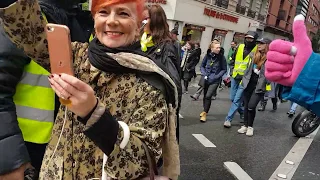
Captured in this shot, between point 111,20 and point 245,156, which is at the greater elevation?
point 111,20

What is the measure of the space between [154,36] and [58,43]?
8.39 feet

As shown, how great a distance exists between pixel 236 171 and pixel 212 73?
2.60m

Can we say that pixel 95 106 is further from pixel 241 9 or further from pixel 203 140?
pixel 241 9

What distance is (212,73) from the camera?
20.1 feet

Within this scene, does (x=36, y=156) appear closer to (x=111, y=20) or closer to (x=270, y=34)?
(x=111, y=20)

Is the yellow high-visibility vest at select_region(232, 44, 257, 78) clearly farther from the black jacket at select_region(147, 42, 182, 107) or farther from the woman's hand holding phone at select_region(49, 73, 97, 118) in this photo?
the woman's hand holding phone at select_region(49, 73, 97, 118)

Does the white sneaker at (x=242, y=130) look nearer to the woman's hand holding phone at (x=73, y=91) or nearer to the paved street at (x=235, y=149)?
the paved street at (x=235, y=149)

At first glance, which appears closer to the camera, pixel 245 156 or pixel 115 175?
pixel 115 175

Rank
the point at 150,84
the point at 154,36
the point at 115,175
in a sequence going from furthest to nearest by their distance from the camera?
1. the point at 154,36
2. the point at 150,84
3. the point at 115,175

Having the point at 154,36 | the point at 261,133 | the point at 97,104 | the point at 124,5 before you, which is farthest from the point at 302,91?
the point at 261,133

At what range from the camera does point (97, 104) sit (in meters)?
0.96

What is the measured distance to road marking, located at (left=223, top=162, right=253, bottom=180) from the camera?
3.74m

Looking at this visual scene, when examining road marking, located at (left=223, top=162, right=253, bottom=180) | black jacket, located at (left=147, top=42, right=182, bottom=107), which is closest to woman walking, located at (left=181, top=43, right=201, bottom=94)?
Answer: road marking, located at (left=223, top=162, right=253, bottom=180)

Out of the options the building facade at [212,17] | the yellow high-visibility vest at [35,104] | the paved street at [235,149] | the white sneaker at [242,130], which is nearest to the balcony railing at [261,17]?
the building facade at [212,17]
